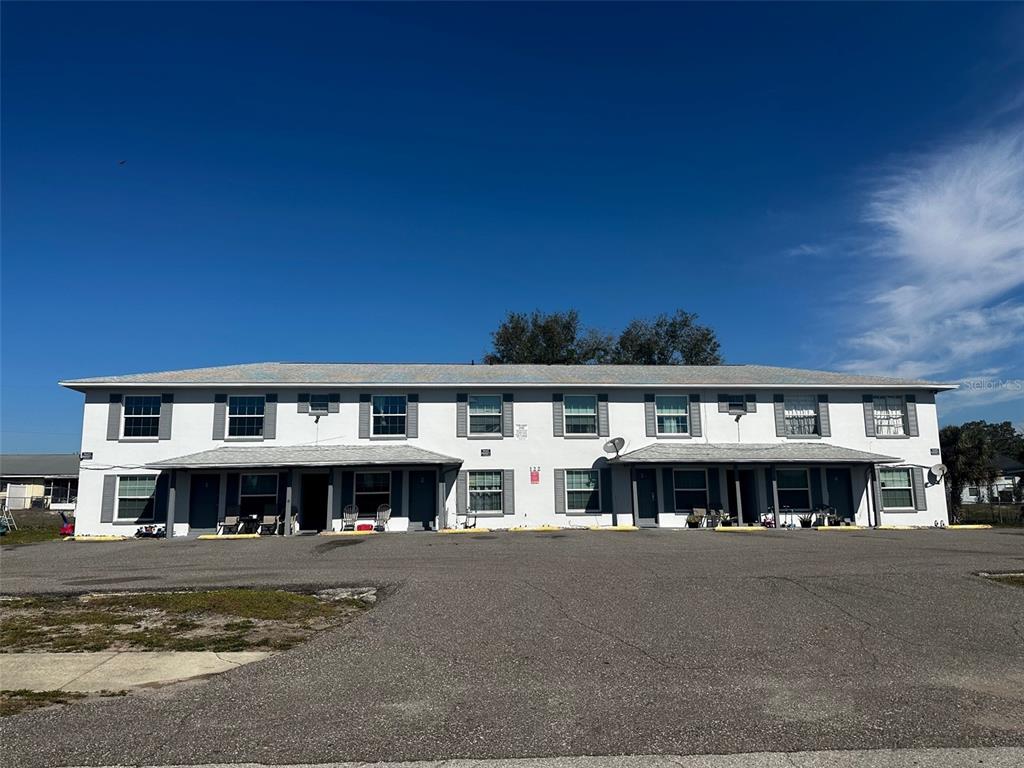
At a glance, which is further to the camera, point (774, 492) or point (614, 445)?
point (614, 445)

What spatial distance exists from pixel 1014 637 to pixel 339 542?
47.9 ft

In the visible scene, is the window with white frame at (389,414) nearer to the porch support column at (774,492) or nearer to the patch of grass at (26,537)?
the patch of grass at (26,537)

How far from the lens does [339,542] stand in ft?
60.2

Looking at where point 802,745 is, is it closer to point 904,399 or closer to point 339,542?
point 339,542

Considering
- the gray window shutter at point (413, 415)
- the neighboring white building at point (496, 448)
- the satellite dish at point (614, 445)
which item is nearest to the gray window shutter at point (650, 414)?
the neighboring white building at point (496, 448)

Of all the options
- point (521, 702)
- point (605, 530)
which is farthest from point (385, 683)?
point (605, 530)

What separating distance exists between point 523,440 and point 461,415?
227cm

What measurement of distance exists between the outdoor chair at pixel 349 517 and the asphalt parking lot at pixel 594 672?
10056 mm

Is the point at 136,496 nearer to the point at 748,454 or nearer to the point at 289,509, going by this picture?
the point at 289,509

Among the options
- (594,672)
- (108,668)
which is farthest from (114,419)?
(594,672)

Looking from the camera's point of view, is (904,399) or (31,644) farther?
(904,399)

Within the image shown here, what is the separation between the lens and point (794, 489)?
2447 cm

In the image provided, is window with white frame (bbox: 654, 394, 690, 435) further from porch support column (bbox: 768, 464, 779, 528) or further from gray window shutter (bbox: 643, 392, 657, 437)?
porch support column (bbox: 768, 464, 779, 528)

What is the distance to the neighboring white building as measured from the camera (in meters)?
22.7
